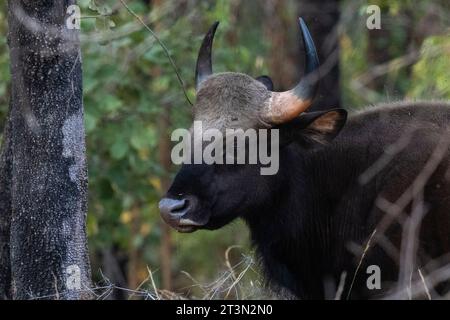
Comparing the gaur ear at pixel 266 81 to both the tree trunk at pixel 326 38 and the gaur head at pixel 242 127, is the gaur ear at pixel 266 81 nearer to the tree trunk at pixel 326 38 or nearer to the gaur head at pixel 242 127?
the gaur head at pixel 242 127

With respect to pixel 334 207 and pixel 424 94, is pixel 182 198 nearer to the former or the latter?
pixel 334 207

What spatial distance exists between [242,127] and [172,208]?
0.92 m

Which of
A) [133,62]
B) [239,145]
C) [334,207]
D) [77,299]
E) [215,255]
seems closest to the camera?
[77,299]

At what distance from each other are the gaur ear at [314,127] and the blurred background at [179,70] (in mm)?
923

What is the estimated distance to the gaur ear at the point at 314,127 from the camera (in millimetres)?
6172

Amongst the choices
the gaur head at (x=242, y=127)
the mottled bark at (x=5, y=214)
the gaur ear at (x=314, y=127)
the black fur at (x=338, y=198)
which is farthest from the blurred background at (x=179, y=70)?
the mottled bark at (x=5, y=214)

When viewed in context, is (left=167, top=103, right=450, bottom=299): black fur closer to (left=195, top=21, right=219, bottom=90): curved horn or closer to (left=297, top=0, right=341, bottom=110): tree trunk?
(left=195, top=21, right=219, bottom=90): curved horn

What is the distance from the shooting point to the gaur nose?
5.68 meters

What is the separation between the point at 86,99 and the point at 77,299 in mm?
3916

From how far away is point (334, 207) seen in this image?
259 inches

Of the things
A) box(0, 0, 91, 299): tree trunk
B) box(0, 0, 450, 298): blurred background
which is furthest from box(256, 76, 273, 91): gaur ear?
box(0, 0, 91, 299): tree trunk

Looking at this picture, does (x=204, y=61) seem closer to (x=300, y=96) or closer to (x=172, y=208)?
(x=300, y=96)

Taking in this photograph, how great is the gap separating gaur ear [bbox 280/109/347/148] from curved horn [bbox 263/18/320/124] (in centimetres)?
8
